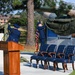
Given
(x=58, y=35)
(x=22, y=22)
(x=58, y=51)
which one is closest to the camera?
(x=58, y=51)

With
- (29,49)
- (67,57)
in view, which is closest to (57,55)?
(67,57)

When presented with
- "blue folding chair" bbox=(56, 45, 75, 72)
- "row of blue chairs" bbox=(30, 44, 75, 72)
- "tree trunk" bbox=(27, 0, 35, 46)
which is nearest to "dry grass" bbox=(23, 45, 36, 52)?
"tree trunk" bbox=(27, 0, 35, 46)

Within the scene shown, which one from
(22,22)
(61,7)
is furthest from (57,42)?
(22,22)

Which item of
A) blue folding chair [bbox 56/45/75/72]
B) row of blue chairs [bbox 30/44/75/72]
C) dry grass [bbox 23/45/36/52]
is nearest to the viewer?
blue folding chair [bbox 56/45/75/72]

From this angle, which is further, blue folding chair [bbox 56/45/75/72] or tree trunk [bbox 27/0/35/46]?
tree trunk [bbox 27/0/35/46]

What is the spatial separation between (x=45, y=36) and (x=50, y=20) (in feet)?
4.23

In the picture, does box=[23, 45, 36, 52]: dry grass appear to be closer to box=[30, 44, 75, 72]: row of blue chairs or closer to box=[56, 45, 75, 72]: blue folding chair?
box=[30, 44, 75, 72]: row of blue chairs

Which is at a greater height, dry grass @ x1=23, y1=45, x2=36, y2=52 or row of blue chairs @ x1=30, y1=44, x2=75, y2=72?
row of blue chairs @ x1=30, y1=44, x2=75, y2=72

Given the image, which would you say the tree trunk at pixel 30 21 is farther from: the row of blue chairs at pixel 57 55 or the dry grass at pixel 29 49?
the row of blue chairs at pixel 57 55

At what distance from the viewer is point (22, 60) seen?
17.0 meters

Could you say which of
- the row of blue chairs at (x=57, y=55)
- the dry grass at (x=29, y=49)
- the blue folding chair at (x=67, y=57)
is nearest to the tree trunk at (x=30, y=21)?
the dry grass at (x=29, y=49)

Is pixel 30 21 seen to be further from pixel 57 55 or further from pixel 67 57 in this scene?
pixel 67 57

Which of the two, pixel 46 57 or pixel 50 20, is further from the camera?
pixel 50 20

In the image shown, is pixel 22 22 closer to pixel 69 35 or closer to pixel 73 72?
pixel 69 35
